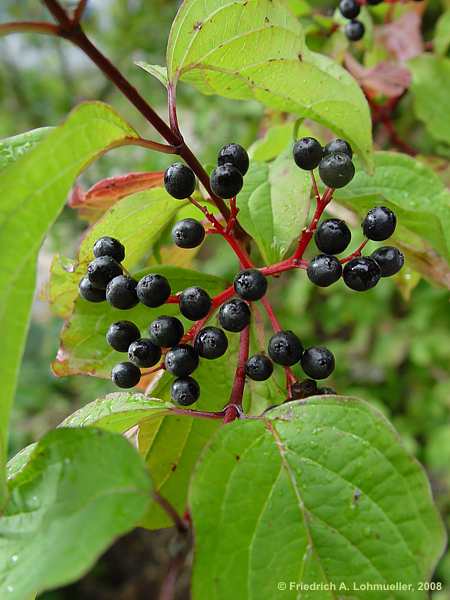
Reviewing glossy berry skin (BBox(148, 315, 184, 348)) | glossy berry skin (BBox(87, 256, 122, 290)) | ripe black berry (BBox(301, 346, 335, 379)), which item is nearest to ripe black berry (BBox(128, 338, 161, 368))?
glossy berry skin (BBox(148, 315, 184, 348))

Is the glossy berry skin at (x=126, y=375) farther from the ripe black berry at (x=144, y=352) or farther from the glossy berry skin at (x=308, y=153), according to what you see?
the glossy berry skin at (x=308, y=153)

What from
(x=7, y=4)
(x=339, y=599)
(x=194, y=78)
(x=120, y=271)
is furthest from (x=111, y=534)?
(x=7, y=4)

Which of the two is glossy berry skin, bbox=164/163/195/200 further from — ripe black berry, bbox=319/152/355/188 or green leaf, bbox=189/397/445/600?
green leaf, bbox=189/397/445/600

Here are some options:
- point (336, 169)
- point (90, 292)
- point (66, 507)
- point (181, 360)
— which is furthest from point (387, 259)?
point (66, 507)

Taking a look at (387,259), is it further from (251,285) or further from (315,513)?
(315,513)

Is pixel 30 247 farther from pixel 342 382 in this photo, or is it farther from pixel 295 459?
pixel 342 382

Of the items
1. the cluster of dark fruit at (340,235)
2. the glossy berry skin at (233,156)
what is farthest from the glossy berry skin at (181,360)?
the glossy berry skin at (233,156)
